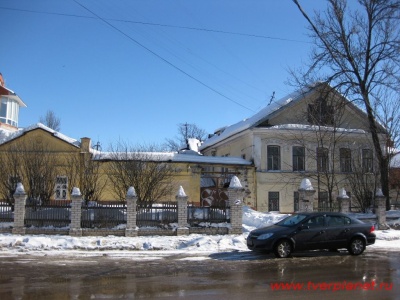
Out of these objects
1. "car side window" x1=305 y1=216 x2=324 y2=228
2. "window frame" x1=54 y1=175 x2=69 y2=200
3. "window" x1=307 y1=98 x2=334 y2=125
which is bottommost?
"car side window" x1=305 y1=216 x2=324 y2=228

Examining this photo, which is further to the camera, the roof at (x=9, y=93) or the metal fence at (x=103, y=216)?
the roof at (x=9, y=93)

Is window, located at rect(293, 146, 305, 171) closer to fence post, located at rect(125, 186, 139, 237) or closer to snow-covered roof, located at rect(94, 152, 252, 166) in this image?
snow-covered roof, located at rect(94, 152, 252, 166)

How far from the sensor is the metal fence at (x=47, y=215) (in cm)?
1789

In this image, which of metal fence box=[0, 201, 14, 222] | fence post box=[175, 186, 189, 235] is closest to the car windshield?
fence post box=[175, 186, 189, 235]

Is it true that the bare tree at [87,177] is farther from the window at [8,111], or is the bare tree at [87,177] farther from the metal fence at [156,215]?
the window at [8,111]

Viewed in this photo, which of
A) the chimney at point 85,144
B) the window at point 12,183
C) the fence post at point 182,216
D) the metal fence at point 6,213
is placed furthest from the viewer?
the chimney at point 85,144

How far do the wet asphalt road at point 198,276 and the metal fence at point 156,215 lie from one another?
3565 mm

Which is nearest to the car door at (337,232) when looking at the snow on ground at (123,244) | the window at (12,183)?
the snow on ground at (123,244)

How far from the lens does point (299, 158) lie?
3269cm

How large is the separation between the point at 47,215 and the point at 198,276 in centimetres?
1028

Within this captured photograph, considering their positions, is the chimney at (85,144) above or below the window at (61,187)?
above

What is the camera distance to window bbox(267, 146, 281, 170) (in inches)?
1258

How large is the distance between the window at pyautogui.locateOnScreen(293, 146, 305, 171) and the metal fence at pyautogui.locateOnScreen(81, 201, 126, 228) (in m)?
18.0

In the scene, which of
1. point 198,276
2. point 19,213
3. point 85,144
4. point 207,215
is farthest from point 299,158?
point 198,276
